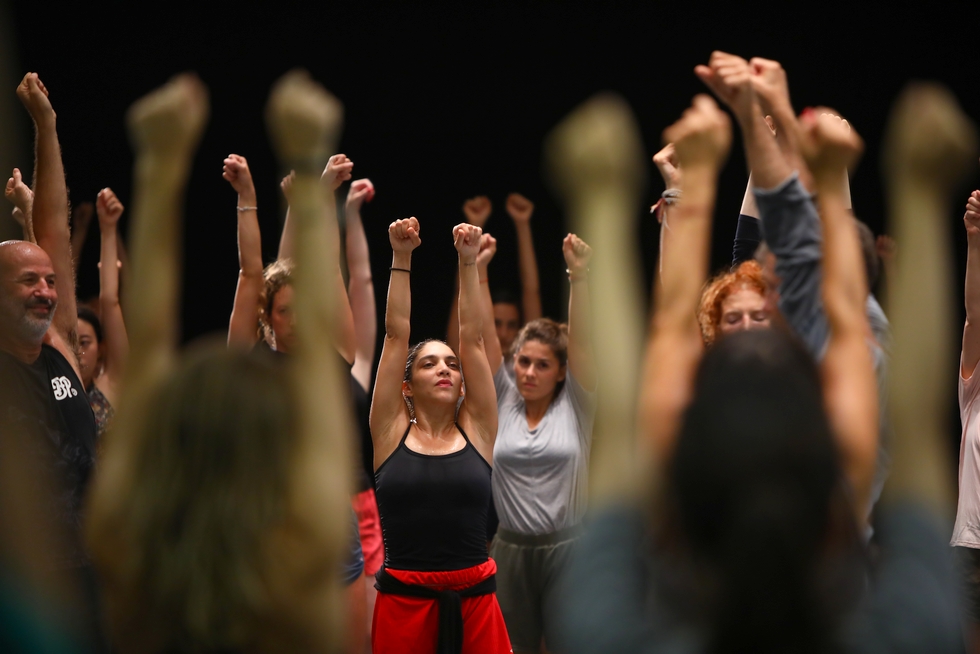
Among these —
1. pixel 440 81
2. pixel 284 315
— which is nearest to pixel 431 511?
pixel 284 315

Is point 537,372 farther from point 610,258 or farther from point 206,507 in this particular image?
point 206,507

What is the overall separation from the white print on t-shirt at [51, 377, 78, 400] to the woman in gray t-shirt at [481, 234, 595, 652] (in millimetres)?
1298

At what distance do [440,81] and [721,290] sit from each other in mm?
2640

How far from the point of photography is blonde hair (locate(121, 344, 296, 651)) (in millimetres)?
884

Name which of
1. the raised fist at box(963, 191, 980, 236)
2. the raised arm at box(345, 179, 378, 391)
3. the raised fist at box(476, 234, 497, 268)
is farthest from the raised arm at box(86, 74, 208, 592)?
the raised fist at box(963, 191, 980, 236)

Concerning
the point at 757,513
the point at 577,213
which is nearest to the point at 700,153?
the point at 577,213

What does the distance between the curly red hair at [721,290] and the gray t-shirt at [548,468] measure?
46.1 inches

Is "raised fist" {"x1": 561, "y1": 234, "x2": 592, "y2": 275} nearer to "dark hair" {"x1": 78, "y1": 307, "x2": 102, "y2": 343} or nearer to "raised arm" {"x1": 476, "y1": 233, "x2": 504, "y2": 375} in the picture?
"raised arm" {"x1": 476, "y1": 233, "x2": 504, "y2": 375}

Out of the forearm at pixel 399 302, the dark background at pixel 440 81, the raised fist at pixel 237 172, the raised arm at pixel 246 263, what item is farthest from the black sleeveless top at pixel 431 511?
the dark background at pixel 440 81

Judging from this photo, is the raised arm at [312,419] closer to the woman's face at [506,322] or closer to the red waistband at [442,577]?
the red waistband at [442,577]

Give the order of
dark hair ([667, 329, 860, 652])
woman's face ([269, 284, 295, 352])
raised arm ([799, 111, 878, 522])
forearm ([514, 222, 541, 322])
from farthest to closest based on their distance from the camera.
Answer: forearm ([514, 222, 541, 322]) < woman's face ([269, 284, 295, 352]) < raised arm ([799, 111, 878, 522]) < dark hair ([667, 329, 860, 652])

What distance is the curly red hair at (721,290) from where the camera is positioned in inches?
64.4

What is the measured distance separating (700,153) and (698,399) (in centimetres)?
34

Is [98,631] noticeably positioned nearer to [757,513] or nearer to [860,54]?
[757,513]
